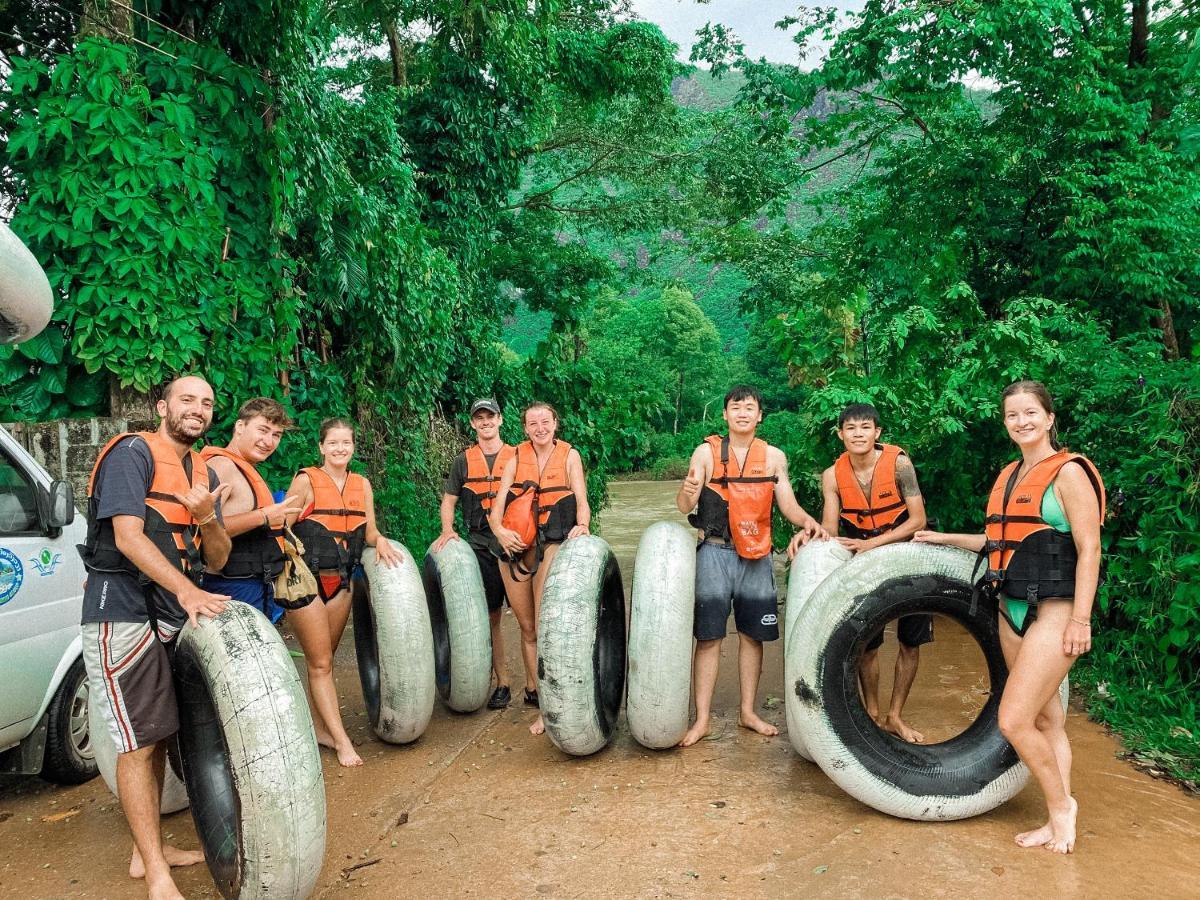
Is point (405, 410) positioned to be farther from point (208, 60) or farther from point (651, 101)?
point (651, 101)

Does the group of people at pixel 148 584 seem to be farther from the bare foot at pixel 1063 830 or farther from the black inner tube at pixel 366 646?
the bare foot at pixel 1063 830

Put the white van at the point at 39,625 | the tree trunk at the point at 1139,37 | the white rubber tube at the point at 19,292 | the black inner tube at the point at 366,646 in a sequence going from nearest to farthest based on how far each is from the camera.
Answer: the white rubber tube at the point at 19,292 → the white van at the point at 39,625 → the black inner tube at the point at 366,646 → the tree trunk at the point at 1139,37

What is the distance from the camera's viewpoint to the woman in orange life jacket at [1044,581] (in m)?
3.57

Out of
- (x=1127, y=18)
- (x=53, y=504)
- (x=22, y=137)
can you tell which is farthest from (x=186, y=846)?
(x=1127, y=18)

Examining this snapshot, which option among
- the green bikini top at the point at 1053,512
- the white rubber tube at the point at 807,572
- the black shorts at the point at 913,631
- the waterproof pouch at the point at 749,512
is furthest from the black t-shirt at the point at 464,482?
the green bikini top at the point at 1053,512

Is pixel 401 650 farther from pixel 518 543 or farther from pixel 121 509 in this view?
pixel 121 509

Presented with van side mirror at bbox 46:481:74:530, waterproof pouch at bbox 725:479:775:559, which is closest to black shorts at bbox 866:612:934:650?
waterproof pouch at bbox 725:479:775:559

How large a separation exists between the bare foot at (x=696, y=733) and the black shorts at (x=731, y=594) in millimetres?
457

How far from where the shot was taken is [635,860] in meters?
3.71

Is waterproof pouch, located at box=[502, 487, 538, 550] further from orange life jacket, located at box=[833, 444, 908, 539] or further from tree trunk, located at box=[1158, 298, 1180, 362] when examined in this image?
tree trunk, located at box=[1158, 298, 1180, 362]

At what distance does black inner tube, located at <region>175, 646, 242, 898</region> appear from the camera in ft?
11.0

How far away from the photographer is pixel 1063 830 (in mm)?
3678

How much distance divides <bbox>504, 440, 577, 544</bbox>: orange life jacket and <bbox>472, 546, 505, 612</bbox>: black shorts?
42cm

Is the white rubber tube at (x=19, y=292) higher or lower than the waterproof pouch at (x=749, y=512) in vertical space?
higher
